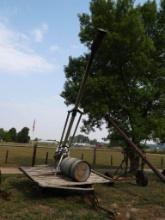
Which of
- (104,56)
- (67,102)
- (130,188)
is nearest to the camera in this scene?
(130,188)

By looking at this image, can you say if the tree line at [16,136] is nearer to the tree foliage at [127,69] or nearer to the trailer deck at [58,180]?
the tree foliage at [127,69]

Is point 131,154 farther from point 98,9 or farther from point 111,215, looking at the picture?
point 111,215

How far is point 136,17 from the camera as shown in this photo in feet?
66.2

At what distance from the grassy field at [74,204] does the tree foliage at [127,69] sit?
665 cm

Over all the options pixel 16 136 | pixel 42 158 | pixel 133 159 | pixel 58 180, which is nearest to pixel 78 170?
pixel 58 180

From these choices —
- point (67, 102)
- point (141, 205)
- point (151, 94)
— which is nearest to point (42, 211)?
point (141, 205)

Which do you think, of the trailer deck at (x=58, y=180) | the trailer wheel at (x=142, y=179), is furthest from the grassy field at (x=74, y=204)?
the trailer wheel at (x=142, y=179)

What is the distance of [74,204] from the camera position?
11062mm

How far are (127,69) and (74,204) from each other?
12.2 metres

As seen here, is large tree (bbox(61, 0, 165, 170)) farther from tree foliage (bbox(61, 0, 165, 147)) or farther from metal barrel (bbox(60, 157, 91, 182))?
metal barrel (bbox(60, 157, 91, 182))

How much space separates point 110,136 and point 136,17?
711 cm

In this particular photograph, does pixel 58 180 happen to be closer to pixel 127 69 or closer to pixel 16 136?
pixel 127 69

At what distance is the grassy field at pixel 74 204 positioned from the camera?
9609 mm

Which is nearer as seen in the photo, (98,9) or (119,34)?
(119,34)
